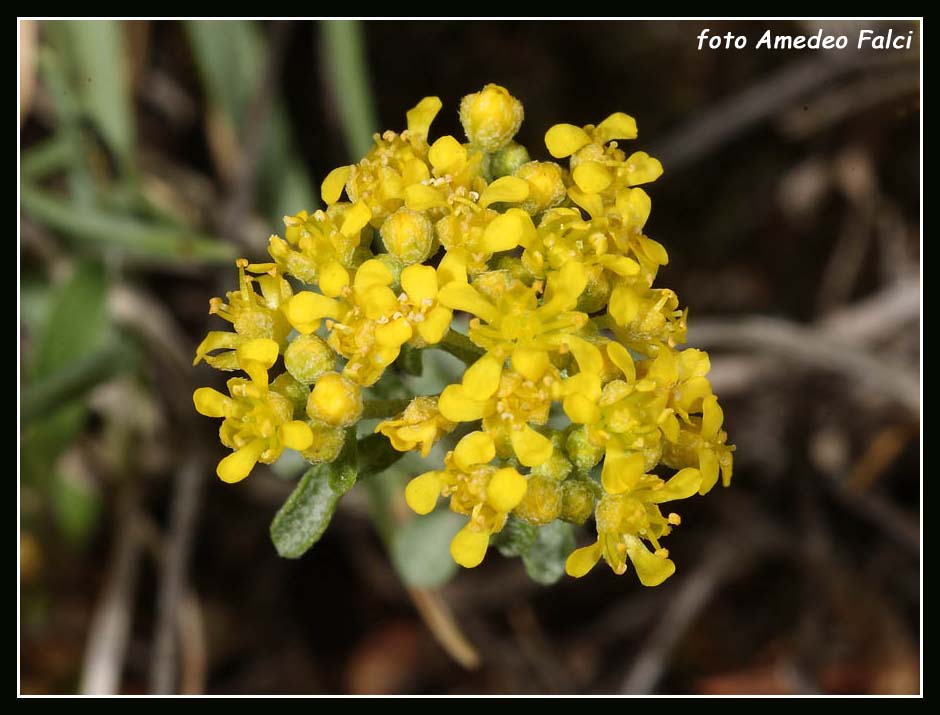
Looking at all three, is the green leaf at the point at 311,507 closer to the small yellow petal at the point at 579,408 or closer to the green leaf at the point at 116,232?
the small yellow petal at the point at 579,408

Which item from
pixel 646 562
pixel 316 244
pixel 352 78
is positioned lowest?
pixel 646 562

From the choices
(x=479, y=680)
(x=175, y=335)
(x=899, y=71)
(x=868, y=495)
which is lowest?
(x=479, y=680)

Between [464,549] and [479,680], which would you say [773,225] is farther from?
[464,549]

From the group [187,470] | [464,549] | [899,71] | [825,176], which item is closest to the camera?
[464,549]

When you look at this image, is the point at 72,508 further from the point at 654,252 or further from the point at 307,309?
the point at 654,252

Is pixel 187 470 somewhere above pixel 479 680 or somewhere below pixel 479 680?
above

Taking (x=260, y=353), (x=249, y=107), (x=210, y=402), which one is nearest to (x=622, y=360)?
(x=260, y=353)

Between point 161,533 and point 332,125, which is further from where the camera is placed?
point 332,125

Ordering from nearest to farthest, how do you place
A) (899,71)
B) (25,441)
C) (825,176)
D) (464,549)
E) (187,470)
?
1. (464,549)
2. (25,441)
3. (187,470)
4. (899,71)
5. (825,176)

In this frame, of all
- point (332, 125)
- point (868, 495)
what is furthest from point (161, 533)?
point (868, 495)
